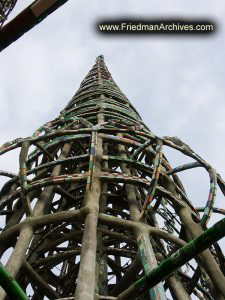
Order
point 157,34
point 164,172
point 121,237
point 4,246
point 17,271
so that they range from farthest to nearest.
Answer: point 164,172
point 121,237
point 4,246
point 17,271
point 157,34

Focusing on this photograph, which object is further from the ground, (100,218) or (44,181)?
(44,181)

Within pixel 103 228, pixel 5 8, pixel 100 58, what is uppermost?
pixel 100 58

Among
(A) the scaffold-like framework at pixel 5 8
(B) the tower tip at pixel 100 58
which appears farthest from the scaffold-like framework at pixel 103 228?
(B) the tower tip at pixel 100 58

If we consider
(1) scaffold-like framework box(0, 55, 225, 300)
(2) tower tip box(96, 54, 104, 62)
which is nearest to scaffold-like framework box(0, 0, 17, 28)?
(1) scaffold-like framework box(0, 55, 225, 300)

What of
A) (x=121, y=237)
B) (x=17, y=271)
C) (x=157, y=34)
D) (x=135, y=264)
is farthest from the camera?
(x=121, y=237)

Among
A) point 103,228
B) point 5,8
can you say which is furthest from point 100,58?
point 103,228

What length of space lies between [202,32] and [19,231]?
4.27 meters

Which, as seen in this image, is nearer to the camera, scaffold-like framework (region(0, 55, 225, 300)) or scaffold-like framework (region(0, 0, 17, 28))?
scaffold-like framework (region(0, 55, 225, 300))

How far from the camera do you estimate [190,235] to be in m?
6.82

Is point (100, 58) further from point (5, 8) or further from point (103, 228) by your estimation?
point (103, 228)

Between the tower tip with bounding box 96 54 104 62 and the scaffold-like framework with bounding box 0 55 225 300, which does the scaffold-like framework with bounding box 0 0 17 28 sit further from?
the tower tip with bounding box 96 54 104 62

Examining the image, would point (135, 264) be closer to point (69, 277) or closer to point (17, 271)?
point (17, 271)

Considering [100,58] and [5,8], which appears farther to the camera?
[100,58]

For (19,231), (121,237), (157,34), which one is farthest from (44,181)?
(157,34)
